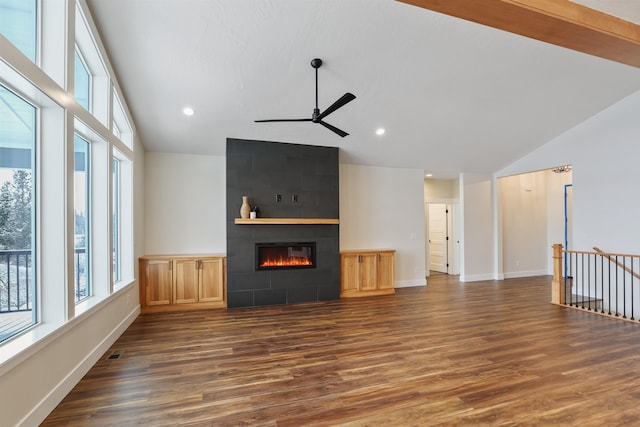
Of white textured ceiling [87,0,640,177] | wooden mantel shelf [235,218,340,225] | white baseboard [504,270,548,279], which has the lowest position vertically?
white baseboard [504,270,548,279]

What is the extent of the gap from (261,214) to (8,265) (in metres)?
3.61

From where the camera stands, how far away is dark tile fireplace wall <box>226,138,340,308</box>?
5.45 m

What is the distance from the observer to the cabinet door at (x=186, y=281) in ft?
17.2

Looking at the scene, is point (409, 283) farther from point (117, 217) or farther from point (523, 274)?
point (117, 217)

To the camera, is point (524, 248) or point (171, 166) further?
point (524, 248)

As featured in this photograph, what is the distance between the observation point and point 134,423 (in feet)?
7.22

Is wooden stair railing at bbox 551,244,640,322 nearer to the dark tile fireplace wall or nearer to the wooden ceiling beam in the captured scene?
the wooden ceiling beam

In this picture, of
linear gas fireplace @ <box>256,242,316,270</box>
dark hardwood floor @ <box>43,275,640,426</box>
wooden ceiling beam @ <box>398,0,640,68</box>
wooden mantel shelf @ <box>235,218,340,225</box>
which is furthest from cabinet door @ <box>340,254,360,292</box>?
wooden ceiling beam @ <box>398,0,640,68</box>

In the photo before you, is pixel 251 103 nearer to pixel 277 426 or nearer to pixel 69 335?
pixel 69 335

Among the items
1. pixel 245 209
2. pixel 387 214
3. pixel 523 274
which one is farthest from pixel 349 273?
pixel 523 274

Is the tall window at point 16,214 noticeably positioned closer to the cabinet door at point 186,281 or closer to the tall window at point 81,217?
the tall window at point 81,217

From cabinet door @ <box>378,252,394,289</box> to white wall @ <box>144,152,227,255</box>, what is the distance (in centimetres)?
326

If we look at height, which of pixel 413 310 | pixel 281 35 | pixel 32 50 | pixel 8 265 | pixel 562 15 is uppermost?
pixel 281 35

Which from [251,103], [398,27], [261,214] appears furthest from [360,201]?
[398,27]
